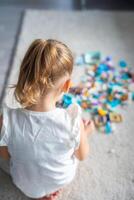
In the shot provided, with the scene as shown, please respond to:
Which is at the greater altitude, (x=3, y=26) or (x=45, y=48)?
(x=3, y=26)

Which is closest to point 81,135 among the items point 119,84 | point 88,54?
point 119,84

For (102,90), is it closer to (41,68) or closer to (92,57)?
(92,57)

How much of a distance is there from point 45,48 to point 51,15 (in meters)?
1.37

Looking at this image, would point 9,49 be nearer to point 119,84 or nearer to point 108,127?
point 119,84

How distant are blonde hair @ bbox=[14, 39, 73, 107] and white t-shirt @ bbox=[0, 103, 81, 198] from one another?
0.08 m

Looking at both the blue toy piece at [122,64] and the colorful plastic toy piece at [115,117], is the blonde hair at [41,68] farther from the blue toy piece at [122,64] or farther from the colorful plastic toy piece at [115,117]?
the blue toy piece at [122,64]

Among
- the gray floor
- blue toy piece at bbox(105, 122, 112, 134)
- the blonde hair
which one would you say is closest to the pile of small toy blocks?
blue toy piece at bbox(105, 122, 112, 134)

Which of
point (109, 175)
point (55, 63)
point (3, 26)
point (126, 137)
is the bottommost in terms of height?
Result: point (109, 175)

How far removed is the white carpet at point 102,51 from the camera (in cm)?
123

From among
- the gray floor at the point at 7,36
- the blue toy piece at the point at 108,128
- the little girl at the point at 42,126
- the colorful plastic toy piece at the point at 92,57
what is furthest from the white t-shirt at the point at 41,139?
the colorful plastic toy piece at the point at 92,57

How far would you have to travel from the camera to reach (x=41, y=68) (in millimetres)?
874

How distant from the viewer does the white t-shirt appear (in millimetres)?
973

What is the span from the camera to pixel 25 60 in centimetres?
90

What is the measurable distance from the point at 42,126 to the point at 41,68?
0.63 feet
